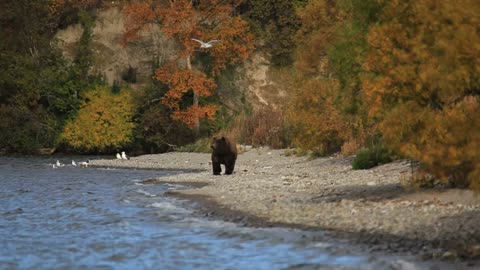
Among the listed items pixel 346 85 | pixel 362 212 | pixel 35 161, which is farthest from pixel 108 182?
pixel 35 161

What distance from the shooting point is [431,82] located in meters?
10.8

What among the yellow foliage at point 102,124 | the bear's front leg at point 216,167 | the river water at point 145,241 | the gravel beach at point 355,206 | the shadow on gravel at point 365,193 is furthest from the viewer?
the yellow foliage at point 102,124

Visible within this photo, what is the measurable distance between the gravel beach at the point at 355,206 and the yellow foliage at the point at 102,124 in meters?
18.2

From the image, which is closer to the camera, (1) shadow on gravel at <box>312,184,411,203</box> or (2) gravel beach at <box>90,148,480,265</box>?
(2) gravel beach at <box>90,148,480,265</box>

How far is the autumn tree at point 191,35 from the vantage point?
38062mm

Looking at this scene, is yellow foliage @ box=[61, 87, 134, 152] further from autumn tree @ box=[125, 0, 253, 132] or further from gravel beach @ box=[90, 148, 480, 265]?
gravel beach @ box=[90, 148, 480, 265]

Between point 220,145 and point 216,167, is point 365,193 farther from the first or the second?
point 216,167

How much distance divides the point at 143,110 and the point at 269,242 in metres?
31.5

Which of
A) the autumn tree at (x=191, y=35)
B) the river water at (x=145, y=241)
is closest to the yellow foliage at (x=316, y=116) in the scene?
the river water at (x=145, y=241)

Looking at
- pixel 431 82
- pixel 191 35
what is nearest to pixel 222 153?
pixel 431 82

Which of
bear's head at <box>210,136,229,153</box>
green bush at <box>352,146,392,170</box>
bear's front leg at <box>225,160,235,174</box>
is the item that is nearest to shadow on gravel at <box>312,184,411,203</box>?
green bush at <box>352,146,392,170</box>

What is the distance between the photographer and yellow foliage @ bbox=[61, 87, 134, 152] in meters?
40.6

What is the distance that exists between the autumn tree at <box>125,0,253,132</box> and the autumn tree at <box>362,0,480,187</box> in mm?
25302

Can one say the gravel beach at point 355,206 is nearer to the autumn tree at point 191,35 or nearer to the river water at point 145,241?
the river water at point 145,241
